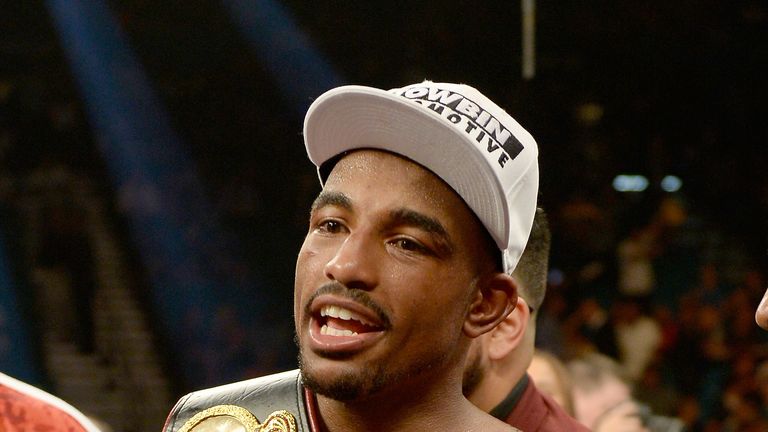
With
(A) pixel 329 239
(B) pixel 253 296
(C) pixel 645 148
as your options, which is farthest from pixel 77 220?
(A) pixel 329 239

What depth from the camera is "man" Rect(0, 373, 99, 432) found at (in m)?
1.17

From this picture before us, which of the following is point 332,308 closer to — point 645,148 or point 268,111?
point 645,148

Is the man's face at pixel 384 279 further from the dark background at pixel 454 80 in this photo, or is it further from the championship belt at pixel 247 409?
the dark background at pixel 454 80

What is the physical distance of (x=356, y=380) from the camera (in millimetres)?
1434

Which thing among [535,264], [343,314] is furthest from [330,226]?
[535,264]

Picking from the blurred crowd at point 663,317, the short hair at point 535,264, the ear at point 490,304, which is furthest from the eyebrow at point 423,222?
the blurred crowd at point 663,317

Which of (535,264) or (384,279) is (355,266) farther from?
(535,264)

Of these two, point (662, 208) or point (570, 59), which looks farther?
point (570, 59)

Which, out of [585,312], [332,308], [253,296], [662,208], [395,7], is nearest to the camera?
[332,308]

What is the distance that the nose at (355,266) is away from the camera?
143 cm

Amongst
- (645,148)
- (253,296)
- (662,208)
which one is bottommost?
(253,296)

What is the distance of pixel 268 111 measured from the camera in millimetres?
9562

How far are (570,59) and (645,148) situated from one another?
0.93 m

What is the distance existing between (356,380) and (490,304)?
0.80ft
